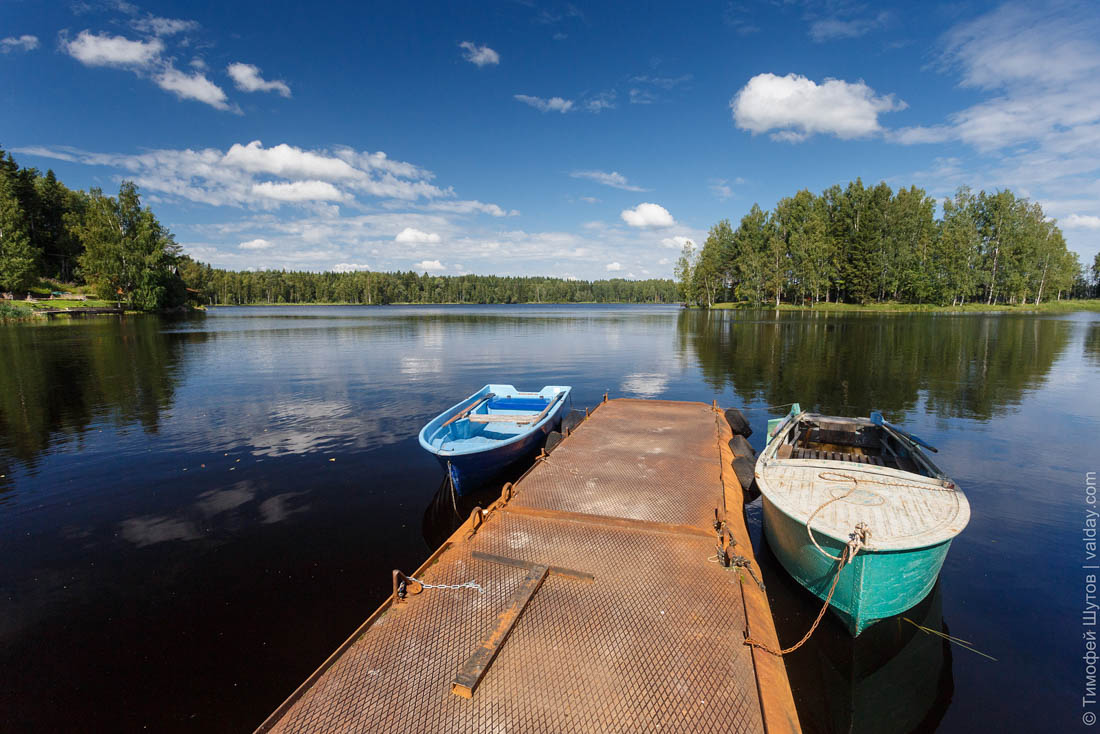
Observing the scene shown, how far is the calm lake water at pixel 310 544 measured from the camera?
214 inches

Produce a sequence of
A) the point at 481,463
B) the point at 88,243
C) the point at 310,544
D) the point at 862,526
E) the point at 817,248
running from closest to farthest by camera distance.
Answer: the point at 862,526 → the point at 310,544 → the point at 481,463 → the point at 88,243 → the point at 817,248

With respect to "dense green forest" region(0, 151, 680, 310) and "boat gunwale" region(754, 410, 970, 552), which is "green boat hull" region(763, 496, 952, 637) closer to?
"boat gunwale" region(754, 410, 970, 552)

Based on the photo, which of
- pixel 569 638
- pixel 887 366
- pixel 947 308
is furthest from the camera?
pixel 947 308

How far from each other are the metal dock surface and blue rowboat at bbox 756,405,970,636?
0.91 m

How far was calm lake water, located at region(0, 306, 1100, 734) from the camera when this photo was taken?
5438mm

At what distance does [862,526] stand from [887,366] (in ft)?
88.3

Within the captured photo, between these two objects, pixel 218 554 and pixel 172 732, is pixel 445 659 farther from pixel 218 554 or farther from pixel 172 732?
pixel 218 554

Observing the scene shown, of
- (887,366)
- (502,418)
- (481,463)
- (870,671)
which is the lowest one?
(870,671)

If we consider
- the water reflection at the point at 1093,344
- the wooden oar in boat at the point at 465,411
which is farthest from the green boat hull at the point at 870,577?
the water reflection at the point at 1093,344

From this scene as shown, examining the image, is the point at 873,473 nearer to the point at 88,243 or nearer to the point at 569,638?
the point at 569,638

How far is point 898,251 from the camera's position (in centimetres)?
8125

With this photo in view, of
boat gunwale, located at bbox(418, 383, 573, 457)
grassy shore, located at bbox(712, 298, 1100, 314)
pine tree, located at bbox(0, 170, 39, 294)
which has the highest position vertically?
pine tree, located at bbox(0, 170, 39, 294)

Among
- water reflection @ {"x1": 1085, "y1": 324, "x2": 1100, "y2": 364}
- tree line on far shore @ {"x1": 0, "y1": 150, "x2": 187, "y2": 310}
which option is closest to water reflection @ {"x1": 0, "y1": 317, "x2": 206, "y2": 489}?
tree line on far shore @ {"x1": 0, "y1": 150, "x2": 187, "y2": 310}

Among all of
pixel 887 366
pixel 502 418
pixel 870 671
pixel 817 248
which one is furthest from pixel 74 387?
pixel 817 248
